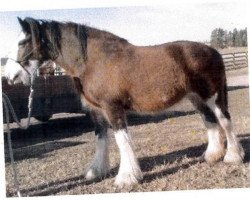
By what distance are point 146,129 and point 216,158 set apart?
44cm

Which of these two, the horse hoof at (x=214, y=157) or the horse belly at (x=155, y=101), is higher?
the horse belly at (x=155, y=101)

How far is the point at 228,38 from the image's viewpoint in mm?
2457

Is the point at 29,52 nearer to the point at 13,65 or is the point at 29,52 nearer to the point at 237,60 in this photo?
the point at 13,65

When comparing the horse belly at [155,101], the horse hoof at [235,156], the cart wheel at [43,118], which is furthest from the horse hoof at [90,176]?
the horse hoof at [235,156]

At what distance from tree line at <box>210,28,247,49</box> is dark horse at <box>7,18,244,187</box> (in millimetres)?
56

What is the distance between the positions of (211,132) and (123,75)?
23.5 inches

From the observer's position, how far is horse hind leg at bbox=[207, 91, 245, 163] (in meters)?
2.49

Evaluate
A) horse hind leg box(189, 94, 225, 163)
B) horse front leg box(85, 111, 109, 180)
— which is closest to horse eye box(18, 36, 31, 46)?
horse front leg box(85, 111, 109, 180)

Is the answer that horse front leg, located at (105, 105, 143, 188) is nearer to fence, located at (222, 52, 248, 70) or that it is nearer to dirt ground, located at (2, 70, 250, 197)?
dirt ground, located at (2, 70, 250, 197)

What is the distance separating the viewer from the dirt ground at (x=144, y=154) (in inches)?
94.0

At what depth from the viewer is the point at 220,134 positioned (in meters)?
2.56

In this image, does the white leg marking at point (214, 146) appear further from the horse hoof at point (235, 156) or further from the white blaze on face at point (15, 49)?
the white blaze on face at point (15, 49)

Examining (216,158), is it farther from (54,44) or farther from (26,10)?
(26,10)

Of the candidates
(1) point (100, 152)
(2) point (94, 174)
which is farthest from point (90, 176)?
(1) point (100, 152)
